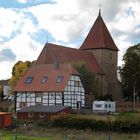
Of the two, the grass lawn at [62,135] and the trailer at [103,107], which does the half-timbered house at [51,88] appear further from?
the grass lawn at [62,135]

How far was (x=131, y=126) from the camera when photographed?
3947 centimetres

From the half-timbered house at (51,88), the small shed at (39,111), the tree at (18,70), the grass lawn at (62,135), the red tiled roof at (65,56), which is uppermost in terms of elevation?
the red tiled roof at (65,56)

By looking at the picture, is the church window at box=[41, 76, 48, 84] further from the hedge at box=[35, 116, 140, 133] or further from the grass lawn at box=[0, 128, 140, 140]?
the grass lawn at box=[0, 128, 140, 140]

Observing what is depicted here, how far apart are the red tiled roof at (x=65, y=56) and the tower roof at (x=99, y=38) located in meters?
2.23

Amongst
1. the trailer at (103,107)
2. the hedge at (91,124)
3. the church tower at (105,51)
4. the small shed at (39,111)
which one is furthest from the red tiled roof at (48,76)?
the hedge at (91,124)

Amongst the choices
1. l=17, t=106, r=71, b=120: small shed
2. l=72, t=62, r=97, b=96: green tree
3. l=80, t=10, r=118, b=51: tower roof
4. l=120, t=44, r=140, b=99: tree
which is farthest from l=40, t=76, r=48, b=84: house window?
l=80, t=10, r=118, b=51: tower roof

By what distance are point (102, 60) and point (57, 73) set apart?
84.5 ft

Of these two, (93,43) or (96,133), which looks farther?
(93,43)

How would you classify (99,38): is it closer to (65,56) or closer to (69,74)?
(65,56)

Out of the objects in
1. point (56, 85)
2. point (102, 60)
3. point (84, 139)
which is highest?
point (102, 60)

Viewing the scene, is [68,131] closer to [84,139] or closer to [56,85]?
[84,139]

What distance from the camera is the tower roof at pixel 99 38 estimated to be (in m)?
96.9

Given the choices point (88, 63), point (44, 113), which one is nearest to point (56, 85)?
point (44, 113)

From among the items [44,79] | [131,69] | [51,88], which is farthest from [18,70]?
[51,88]
